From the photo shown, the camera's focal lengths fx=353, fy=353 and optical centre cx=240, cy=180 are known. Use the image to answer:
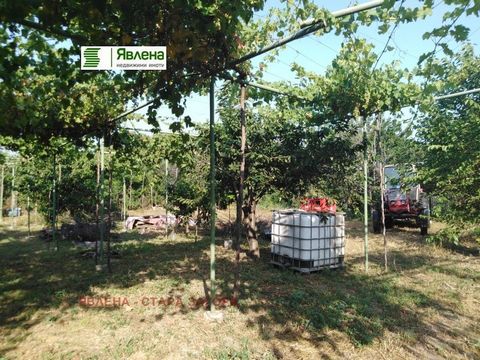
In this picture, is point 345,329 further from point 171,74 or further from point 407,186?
point 407,186

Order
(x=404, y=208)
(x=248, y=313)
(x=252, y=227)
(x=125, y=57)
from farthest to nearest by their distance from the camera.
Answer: (x=404, y=208) < (x=252, y=227) < (x=248, y=313) < (x=125, y=57)

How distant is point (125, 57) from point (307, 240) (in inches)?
224

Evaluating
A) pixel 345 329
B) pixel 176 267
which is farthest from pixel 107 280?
pixel 345 329

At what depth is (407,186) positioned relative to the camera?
989 centimetres

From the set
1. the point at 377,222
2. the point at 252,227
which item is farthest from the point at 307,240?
the point at 377,222

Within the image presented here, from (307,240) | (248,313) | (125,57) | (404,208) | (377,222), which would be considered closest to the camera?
(125,57)

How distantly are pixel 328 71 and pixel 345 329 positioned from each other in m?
4.06

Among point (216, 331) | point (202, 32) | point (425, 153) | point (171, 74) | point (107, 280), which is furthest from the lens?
point (425, 153)

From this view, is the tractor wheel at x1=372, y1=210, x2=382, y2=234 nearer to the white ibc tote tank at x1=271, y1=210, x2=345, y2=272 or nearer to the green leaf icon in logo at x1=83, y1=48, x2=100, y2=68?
the white ibc tote tank at x1=271, y1=210, x2=345, y2=272

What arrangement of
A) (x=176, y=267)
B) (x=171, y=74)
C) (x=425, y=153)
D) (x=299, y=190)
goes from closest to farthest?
1. (x=171, y=74)
2. (x=176, y=267)
3. (x=299, y=190)
4. (x=425, y=153)

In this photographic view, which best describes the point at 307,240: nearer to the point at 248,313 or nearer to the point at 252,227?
the point at 252,227

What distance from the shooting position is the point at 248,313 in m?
5.48

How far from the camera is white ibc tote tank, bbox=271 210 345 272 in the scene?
26.5 feet

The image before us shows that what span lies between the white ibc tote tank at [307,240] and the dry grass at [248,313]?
34 cm
